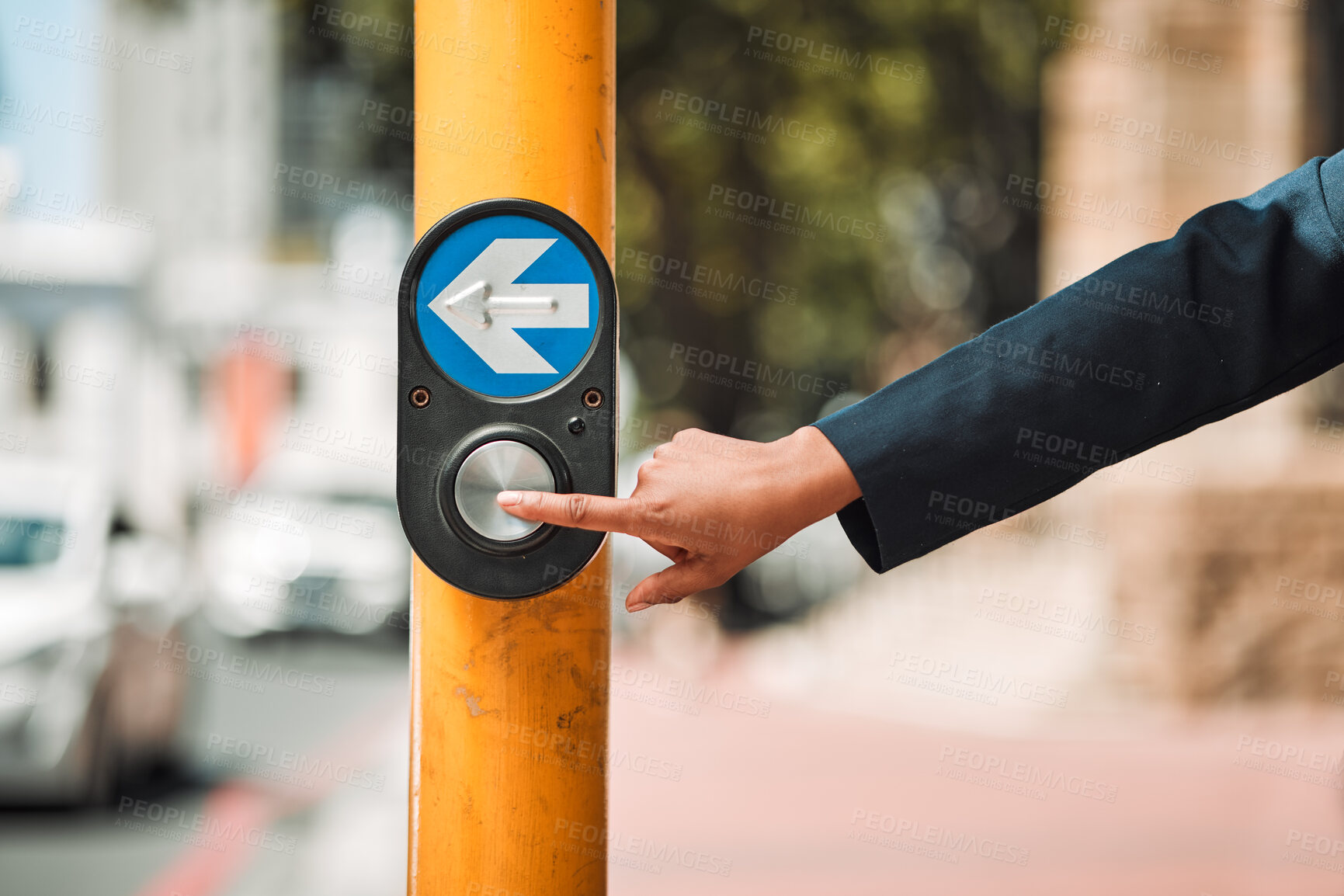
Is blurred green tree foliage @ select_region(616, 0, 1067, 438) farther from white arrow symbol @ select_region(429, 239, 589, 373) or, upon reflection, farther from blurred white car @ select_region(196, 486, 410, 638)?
white arrow symbol @ select_region(429, 239, 589, 373)

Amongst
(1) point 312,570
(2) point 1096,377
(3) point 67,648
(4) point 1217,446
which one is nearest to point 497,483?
(2) point 1096,377

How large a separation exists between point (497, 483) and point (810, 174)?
41.7 feet

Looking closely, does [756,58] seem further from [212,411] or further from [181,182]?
[181,182]

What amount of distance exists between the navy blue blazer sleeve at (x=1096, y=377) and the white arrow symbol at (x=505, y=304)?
0.35 m

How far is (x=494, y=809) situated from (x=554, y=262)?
0.65 m

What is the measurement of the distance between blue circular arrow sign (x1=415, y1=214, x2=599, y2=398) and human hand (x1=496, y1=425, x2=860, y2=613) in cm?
15

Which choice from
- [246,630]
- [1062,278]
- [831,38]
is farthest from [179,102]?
[1062,278]

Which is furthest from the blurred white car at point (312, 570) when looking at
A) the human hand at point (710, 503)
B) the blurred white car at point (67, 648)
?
the human hand at point (710, 503)

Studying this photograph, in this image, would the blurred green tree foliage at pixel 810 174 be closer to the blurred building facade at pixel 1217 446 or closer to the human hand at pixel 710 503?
the blurred building facade at pixel 1217 446

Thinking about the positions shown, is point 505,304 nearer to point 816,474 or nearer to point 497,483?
point 497,483

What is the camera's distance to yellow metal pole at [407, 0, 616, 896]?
145cm

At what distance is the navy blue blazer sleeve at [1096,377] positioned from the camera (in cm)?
146

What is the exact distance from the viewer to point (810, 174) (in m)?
13.6

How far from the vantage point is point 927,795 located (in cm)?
673
